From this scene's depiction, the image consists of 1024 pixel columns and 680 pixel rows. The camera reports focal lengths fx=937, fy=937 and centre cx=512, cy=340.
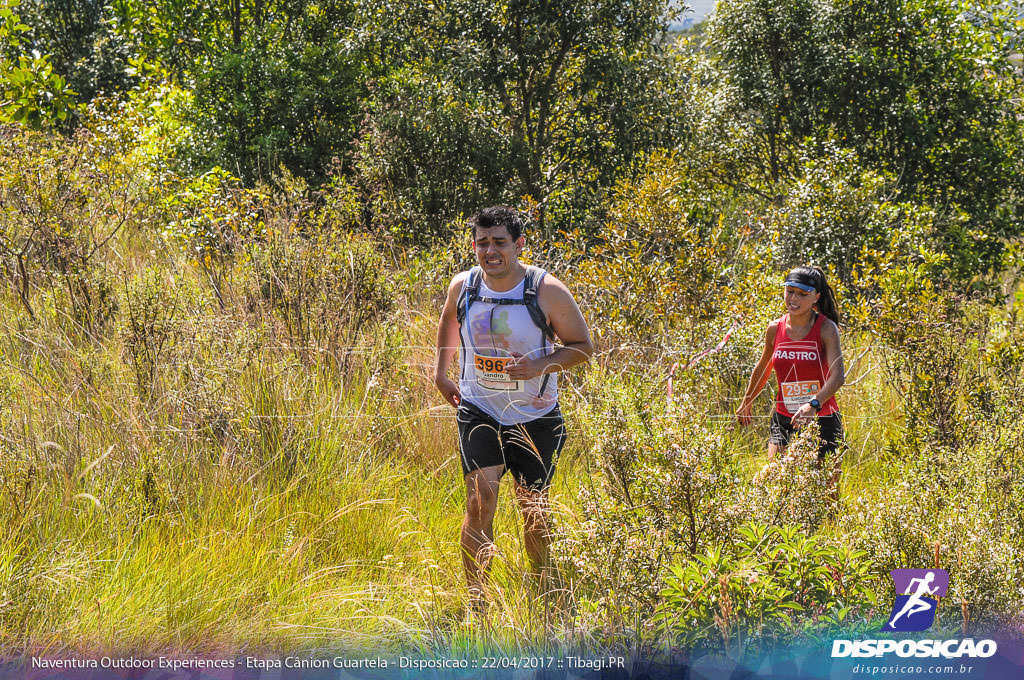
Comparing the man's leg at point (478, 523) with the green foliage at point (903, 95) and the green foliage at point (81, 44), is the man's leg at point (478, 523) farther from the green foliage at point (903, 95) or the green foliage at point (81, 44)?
the green foliage at point (81, 44)

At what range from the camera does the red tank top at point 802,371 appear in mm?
5344

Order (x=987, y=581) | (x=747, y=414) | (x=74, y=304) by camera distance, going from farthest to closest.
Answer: (x=74, y=304), (x=747, y=414), (x=987, y=581)

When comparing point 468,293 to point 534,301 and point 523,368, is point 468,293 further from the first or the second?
point 523,368

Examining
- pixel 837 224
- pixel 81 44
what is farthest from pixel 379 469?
pixel 81 44

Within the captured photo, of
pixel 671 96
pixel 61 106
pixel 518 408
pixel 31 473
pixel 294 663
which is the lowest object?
pixel 294 663

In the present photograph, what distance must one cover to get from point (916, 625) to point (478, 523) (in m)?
1.82

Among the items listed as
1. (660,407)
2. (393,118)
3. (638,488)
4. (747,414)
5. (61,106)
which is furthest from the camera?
(393,118)

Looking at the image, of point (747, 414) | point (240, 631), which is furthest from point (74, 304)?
point (747, 414)

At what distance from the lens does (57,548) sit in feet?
13.9

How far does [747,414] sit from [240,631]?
330cm

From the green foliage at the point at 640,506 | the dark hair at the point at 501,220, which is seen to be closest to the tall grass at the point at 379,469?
the green foliage at the point at 640,506

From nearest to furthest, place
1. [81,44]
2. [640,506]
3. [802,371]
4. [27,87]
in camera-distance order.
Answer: [640,506] < [802,371] < [27,87] < [81,44]

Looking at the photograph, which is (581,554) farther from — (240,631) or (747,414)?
(747,414)

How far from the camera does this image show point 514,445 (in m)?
4.34
